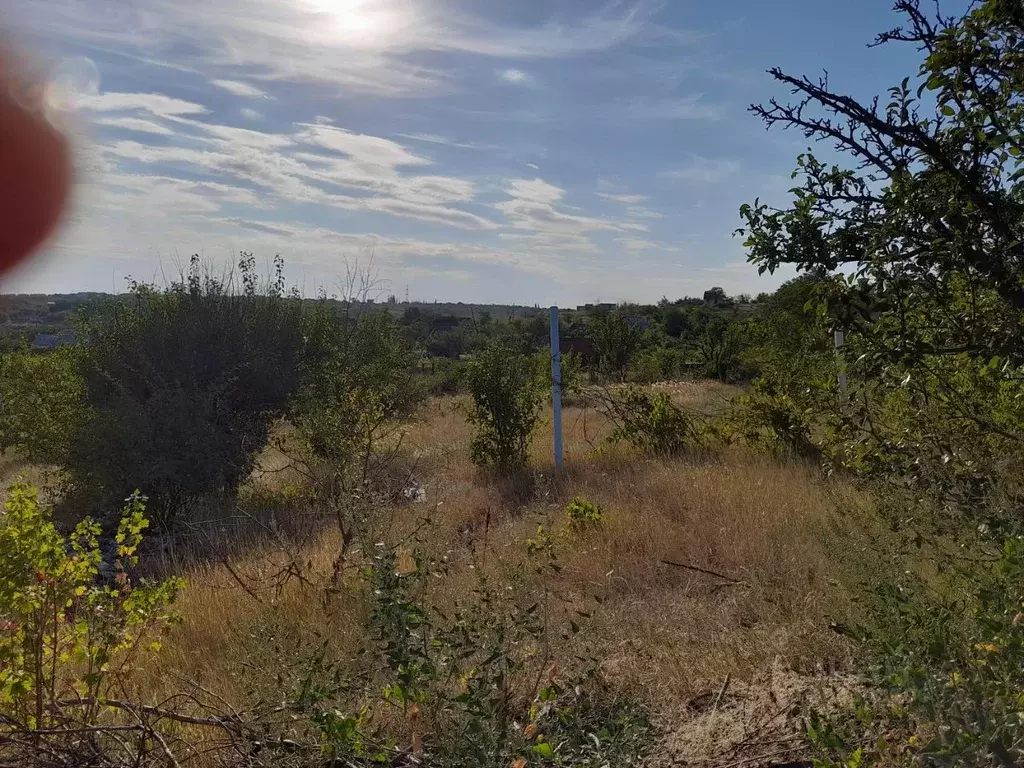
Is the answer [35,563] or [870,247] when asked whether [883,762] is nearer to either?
[870,247]

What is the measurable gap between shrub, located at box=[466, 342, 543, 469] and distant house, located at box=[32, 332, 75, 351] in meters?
5.34

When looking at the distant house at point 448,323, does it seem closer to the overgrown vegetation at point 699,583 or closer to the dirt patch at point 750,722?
the overgrown vegetation at point 699,583

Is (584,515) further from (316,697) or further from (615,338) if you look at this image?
(615,338)

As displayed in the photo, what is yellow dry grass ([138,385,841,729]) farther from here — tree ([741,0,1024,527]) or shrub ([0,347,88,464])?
shrub ([0,347,88,464])

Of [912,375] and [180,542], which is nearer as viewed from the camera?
[912,375]

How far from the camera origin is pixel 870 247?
2129mm

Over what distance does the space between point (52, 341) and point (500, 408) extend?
10.4 meters

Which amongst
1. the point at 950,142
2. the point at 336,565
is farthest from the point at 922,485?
the point at 336,565

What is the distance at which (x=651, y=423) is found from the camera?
29.5 ft

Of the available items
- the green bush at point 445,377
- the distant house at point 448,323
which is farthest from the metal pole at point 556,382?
the distant house at point 448,323

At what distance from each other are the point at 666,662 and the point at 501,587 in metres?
0.77

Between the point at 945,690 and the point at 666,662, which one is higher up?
the point at 945,690

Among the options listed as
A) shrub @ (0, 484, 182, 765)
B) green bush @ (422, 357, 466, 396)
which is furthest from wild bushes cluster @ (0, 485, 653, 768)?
green bush @ (422, 357, 466, 396)

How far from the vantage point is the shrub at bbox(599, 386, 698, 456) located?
29.1ft
